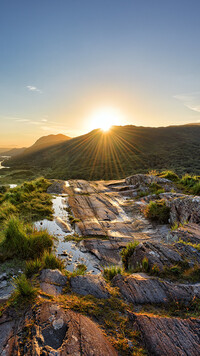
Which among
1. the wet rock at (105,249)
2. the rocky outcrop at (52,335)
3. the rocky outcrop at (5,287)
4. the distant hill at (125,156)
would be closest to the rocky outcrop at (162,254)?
the wet rock at (105,249)

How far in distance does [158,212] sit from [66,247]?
5797 millimetres

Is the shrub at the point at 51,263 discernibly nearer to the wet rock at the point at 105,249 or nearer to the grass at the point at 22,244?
the grass at the point at 22,244

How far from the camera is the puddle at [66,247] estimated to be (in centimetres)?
586

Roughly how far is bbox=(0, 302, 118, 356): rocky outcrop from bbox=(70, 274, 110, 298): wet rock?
723 mm

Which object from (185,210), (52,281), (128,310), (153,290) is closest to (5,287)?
(52,281)

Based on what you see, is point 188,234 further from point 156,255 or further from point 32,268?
point 32,268

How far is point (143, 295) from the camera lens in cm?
362

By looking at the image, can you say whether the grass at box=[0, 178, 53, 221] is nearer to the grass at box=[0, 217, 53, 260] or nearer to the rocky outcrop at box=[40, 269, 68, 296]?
the grass at box=[0, 217, 53, 260]

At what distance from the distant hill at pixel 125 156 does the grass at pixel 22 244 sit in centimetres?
4048

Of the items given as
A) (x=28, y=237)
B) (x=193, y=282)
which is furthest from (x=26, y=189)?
(x=193, y=282)

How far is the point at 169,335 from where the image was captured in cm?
266

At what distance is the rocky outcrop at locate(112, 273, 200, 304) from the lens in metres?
3.48

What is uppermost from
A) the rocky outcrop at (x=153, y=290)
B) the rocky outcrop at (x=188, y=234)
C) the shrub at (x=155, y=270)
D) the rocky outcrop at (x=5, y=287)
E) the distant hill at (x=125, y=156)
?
the rocky outcrop at (x=5, y=287)

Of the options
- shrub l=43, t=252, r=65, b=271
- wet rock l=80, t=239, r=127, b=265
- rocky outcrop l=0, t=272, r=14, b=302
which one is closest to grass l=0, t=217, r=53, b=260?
rocky outcrop l=0, t=272, r=14, b=302
